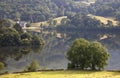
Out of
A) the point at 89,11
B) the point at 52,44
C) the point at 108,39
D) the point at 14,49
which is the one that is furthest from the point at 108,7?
the point at 14,49

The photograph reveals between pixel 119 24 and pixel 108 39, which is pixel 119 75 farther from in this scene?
pixel 119 24

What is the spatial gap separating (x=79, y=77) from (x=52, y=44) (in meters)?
63.1

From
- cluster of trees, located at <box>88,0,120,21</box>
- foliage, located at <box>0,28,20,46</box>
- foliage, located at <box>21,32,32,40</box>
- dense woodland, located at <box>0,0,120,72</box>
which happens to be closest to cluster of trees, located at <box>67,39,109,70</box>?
dense woodland, located at <box>0,0,120,72</box>

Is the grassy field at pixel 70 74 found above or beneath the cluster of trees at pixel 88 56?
beneath

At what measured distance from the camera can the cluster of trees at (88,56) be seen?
48562 millimetres

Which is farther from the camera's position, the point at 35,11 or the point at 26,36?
the point at 35,11

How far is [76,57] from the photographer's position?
4919 centimetres

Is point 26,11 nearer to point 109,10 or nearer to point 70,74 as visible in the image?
point 109,10

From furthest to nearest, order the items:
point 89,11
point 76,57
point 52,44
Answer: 1. point 89,11
2. point 52,44
3. point 76,57

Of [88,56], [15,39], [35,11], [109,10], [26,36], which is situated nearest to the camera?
[88,56]

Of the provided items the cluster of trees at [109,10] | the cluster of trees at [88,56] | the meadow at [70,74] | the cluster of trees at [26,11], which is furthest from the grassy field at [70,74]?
the cluster of trees at [26,11]

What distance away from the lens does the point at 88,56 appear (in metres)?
49.0

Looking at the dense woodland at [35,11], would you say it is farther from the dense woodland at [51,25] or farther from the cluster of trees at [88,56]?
the cluster of trees at [88,56]

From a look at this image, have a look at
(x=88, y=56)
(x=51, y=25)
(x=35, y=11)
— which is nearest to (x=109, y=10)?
(x=35, y=11)
